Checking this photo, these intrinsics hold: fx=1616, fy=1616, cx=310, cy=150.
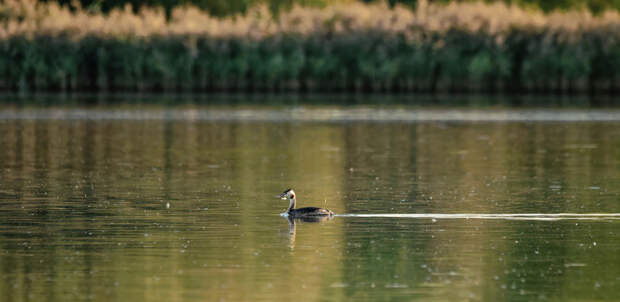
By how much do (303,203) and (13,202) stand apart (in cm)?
339

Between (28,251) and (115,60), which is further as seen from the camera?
(115,60)

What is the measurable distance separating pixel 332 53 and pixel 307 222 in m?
35.4

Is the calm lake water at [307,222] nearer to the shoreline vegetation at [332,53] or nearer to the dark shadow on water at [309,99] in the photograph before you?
the dark shadow on water at [309,99]

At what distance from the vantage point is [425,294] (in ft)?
39.1

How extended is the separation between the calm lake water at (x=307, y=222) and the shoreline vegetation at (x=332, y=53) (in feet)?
55.3

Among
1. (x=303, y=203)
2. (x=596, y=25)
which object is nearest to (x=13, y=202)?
(x=303, y=203)

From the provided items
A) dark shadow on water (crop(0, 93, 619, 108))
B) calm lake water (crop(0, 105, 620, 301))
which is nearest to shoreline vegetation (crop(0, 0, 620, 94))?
dark shadow on water (crop(0, 93, 619, 108))

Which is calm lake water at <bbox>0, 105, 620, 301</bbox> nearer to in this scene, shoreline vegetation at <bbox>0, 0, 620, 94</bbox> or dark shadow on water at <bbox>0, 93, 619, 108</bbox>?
dark shadow on water at <bbox>0, 93, 619, 108</bbox>

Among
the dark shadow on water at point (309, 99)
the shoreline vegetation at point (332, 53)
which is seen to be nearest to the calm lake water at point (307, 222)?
the dark shadow on water at point (309, 99)

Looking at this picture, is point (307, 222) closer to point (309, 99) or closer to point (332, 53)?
point (309, 99)

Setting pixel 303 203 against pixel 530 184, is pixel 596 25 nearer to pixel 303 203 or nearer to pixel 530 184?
pixel 530 184

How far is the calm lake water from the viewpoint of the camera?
492 inches

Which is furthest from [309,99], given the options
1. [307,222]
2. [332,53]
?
[307,222]

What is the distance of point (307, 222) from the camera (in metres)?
16.8
